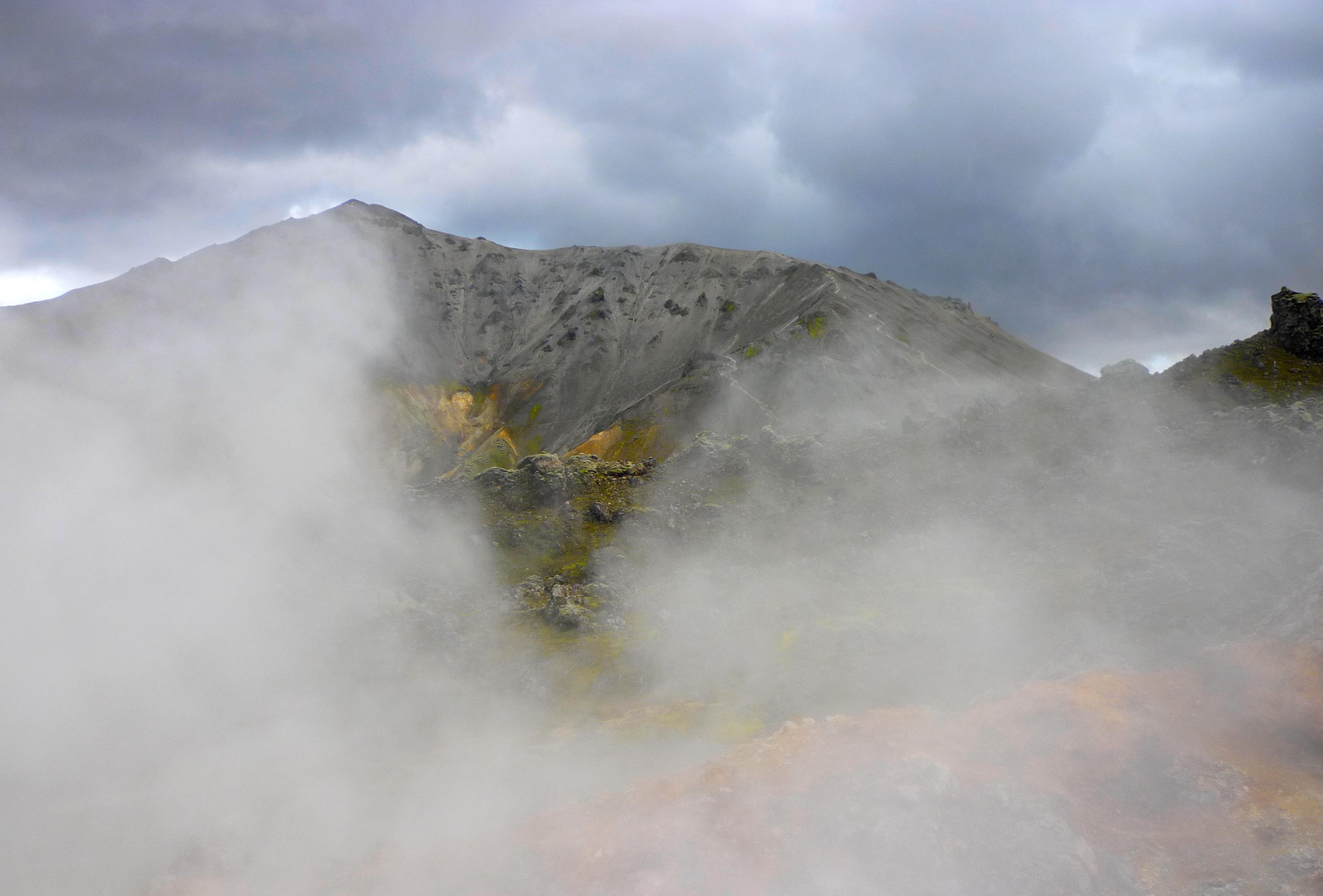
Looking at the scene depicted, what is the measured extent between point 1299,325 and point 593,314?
129 metres

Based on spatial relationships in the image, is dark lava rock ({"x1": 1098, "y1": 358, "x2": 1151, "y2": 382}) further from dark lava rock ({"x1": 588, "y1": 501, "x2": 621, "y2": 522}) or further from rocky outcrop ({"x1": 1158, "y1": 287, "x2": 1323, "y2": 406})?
dark lava rock ({"x1": 588, "y1": 501, "x2": 621, "y2": 522})

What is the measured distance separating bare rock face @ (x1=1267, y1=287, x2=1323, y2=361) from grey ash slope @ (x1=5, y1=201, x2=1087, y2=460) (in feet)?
180

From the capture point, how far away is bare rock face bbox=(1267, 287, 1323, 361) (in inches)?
1841

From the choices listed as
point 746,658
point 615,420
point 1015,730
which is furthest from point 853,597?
point 615,420

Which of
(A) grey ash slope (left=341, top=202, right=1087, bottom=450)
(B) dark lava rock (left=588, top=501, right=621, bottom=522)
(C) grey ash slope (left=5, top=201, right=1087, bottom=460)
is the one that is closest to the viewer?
(B) dark lava rock (left=588, top=501, right=621, bottom=522)

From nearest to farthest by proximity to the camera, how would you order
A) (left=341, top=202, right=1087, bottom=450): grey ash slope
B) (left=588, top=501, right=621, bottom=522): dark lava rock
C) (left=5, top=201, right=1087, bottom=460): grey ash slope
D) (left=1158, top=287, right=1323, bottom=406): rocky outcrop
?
(left=1158, top=287, right=1323, bottom=406): rocky outcrop → (left=588, top=501, right=621, bottom=522): dark lava rock → (left=5, top=201, right=1087, bottom=460): grey ash slope → (left=341, top=202, right=1087, bottom=450): grey ash slope

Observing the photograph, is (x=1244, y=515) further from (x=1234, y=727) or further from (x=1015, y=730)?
(x=1015, y=730)

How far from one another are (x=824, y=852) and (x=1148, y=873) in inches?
278

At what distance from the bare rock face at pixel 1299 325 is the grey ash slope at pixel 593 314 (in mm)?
54914

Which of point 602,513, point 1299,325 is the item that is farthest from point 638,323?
point 1299,325

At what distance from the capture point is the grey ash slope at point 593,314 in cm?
11438

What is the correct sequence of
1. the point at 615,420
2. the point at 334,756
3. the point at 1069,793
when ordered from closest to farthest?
1. the point at 1069,793
2. the point at 334,756
3. the point at 615,420

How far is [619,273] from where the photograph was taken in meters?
174

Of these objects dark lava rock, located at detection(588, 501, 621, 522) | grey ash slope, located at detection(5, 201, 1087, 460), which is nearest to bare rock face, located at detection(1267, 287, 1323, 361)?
dark lava rock, located at detection(588, 501, 621, 522)
